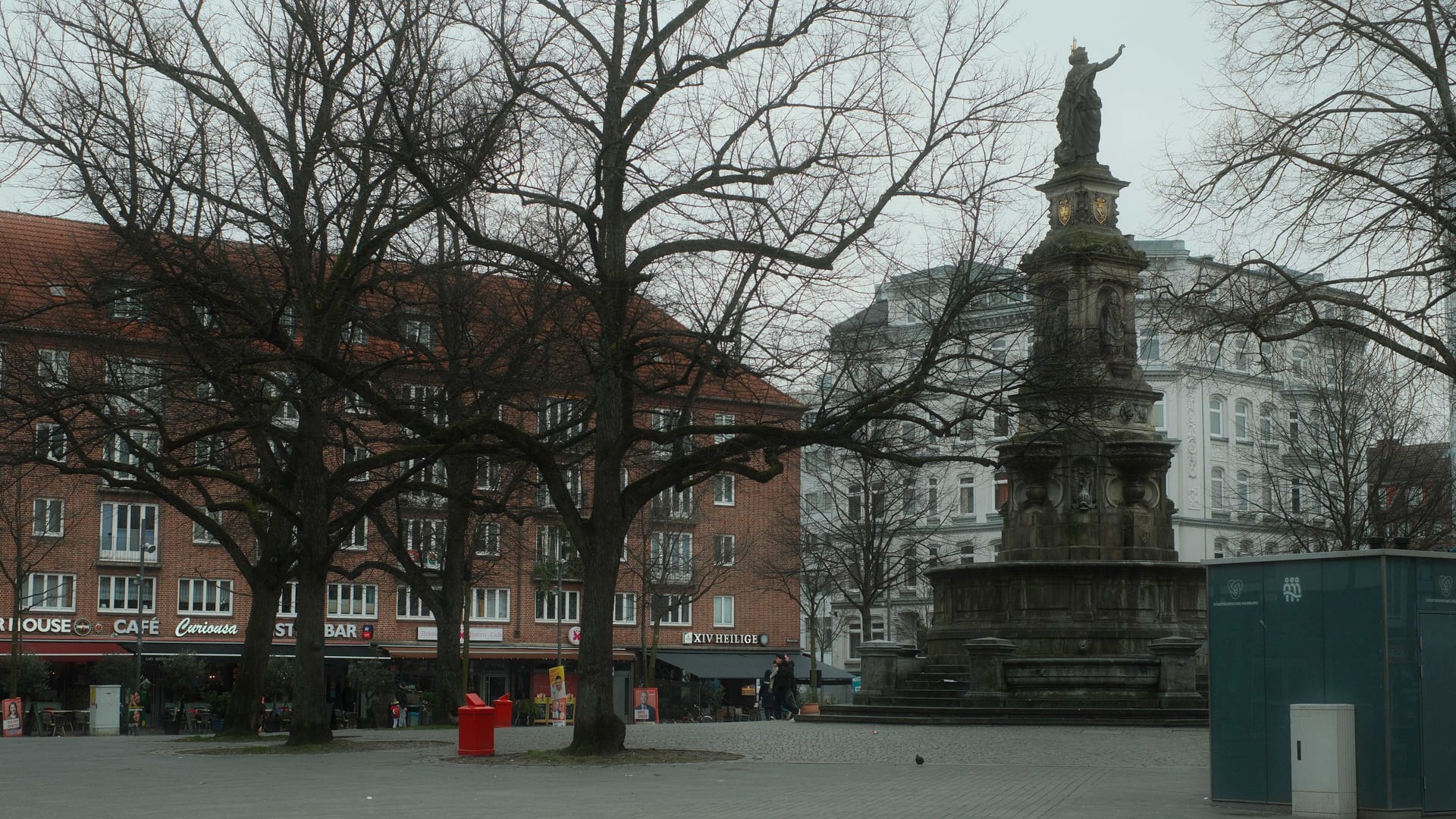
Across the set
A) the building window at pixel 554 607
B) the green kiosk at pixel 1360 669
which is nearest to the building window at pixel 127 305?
the green kiosk at pixel 1360 669

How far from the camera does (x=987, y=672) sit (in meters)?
31.2

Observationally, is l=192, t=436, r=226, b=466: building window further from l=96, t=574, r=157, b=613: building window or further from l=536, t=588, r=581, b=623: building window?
l=536, t=588, r=581, b=623: building window

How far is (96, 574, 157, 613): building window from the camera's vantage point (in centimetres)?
6356

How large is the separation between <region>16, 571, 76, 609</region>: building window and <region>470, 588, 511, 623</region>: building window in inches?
650

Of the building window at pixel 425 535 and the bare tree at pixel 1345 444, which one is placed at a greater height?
the bare tree at pixel 1345 444

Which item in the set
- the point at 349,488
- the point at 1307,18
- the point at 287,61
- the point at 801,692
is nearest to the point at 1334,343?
the point at 1307,18

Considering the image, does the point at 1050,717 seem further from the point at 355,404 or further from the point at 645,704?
the point at 645,704

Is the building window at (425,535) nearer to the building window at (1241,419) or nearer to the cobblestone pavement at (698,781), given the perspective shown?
the cobblestone pavement at (698,781)

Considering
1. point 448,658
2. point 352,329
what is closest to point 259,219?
point 352,329

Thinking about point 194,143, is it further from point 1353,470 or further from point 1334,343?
point 1353,470

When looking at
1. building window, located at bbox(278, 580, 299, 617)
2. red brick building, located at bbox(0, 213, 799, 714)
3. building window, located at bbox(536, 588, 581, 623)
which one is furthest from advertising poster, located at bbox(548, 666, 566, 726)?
building window, located at bbox(536, 588, 581, 623)

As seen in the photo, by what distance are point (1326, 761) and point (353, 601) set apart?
59.5 m

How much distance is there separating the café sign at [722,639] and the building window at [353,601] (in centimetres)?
1534

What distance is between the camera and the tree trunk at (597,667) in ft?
72.4
